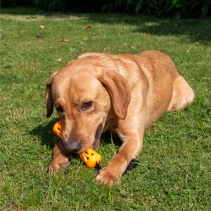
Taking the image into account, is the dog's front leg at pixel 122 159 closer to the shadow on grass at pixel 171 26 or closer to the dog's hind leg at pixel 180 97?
the dog's hind leg at pixel 180 97

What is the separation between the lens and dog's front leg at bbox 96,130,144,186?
387cm

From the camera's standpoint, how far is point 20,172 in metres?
4.20

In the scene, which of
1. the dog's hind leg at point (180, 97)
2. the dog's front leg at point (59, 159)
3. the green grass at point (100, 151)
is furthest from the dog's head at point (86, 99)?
the dog's hind leg at point (180, 97)

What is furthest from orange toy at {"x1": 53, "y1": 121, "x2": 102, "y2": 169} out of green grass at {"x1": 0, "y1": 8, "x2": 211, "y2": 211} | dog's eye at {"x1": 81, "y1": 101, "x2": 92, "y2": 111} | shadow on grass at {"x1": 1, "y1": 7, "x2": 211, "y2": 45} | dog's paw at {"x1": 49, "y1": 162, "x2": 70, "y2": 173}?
shadow on grass at {"x1": 1, "y1": 7, "x2": 211, "y2": 45}

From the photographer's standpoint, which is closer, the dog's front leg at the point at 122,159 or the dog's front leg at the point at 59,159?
the dog's front leg at the point at 122,159

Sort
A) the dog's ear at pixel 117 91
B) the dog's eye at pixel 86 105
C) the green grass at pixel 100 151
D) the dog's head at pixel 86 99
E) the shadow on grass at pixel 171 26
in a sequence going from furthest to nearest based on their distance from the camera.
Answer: the shadow on grass at pixel 171 26
the dog's ear at pixel 117 91
the dog's eye at pixel 86 105
the dog's head at pixel 86 99
the green grass at pixel 100 151

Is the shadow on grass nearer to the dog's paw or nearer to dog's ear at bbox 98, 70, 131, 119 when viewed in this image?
dog's ear at bbox 98, 70, 131, 119

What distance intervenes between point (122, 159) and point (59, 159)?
702 mm

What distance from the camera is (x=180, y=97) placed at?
6227mm

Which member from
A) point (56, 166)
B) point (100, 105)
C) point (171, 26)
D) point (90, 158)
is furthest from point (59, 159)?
point (171, 26)

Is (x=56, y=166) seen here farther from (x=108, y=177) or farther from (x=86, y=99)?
(x=86, y=99)

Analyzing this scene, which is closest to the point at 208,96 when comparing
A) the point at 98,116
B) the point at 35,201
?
the point at 98,116

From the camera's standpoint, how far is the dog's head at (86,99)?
13.1 feet

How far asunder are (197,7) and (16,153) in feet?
47.5
